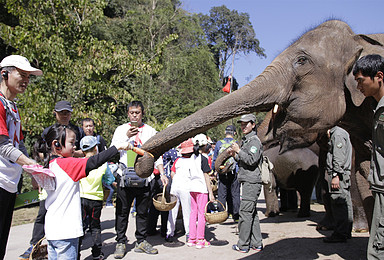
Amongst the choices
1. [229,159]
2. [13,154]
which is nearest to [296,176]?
[229,159]

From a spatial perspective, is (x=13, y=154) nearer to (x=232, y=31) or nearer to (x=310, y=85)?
(x=310, y=85)

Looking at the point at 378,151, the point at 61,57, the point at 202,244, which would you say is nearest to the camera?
the point at 378,151

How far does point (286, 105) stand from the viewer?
346 cm

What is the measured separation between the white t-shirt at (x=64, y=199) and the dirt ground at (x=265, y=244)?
2.42 m

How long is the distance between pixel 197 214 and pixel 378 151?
12.7 feet

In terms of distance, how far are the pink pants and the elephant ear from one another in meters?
3.42

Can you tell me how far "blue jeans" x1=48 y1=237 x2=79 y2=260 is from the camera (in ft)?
10.7

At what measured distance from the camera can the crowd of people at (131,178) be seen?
323 centimetres

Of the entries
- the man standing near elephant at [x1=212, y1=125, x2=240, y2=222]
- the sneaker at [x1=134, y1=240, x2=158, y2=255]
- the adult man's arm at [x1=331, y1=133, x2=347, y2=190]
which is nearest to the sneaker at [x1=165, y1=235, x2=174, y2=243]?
the sneaker at [x1=134, y1=240, x2=158, y2=255]

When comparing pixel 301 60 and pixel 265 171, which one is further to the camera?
pixel 265 171

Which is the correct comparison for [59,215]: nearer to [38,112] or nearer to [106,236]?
[106,236]

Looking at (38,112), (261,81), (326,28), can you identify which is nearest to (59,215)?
(261,81)

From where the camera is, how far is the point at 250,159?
18.2ft

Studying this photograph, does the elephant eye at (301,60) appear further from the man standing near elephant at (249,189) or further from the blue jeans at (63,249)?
the blue jeans at (63,249)
